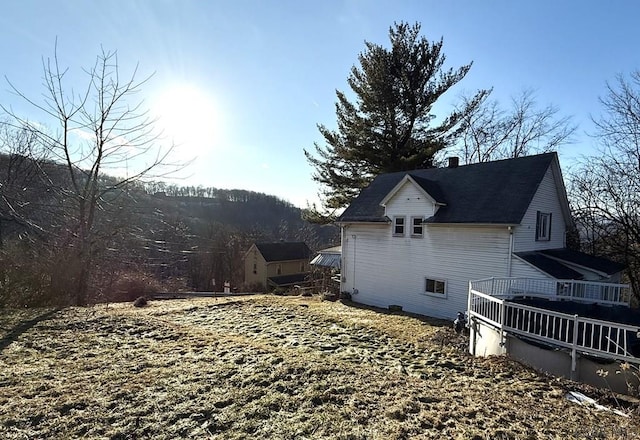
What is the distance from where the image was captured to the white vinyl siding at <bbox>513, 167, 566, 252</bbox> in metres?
12.5

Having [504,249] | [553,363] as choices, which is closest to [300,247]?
[504,249]

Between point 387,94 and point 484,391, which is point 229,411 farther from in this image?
point 387,94

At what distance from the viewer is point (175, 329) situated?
Answer: 9.05m

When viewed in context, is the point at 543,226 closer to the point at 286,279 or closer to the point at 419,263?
the point at 419,263

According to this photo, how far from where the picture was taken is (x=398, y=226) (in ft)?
51.0

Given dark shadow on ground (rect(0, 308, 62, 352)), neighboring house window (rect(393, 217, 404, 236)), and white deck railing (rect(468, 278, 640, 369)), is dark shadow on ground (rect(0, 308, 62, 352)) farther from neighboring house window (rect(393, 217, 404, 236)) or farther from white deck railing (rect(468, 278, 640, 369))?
neighboring house window (rect(393, 217, 404, 236))

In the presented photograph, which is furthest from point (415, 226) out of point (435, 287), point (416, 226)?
point (435, 287)

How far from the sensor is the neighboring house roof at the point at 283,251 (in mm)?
39844

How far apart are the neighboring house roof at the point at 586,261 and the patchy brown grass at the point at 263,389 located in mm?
7140

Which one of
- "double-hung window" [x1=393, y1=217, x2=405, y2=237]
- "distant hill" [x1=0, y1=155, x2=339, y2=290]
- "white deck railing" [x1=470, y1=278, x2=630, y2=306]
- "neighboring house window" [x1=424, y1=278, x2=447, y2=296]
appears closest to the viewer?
"white deck railing" [x1=470, y1=278, x2=630, y2=306]

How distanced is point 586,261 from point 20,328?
18.3m

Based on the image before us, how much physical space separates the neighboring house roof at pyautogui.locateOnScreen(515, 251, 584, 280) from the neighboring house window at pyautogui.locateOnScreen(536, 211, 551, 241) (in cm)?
101

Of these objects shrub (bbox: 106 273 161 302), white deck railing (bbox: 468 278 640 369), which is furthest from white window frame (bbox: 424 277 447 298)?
shrub (bbox: 106 273 161 302)

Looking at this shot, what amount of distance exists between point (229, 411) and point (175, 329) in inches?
207
